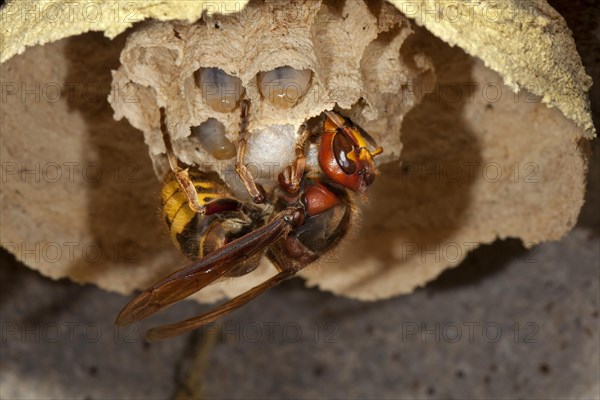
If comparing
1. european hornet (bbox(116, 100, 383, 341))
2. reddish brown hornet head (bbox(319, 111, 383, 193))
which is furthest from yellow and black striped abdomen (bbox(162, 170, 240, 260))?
reddish brown hornet head (bbox(319, 111, 383, 193))

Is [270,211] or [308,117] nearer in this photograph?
[308,117]

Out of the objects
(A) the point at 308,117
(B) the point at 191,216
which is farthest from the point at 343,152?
(B) the point at 191,216

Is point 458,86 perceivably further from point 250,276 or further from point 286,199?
point 250,276

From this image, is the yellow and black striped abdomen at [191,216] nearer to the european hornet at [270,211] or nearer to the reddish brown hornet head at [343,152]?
the european hornet at [270,211]

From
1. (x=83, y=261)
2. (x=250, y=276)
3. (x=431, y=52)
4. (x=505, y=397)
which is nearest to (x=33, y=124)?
(x=83, y=261)

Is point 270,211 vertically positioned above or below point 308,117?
below

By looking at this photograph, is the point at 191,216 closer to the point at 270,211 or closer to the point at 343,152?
the point at 270,211

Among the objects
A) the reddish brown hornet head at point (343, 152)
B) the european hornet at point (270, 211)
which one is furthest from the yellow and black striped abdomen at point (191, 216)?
the reddish brown hornet head at point (343, 152)

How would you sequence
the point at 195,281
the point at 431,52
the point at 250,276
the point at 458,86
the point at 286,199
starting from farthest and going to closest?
the point at 250,276
the point at 458,86
the point at 431,52
the point at 286,199
the point at 195,281
